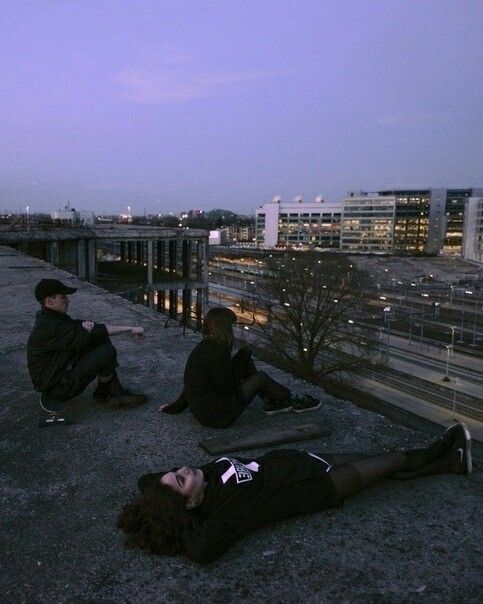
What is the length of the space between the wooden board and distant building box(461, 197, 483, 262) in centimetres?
12775

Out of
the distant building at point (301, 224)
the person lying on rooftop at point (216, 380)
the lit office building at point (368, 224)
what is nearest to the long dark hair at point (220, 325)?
the person lying on rooftop at point (216, 380)

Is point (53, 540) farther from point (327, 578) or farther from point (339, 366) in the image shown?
point (339, 366)

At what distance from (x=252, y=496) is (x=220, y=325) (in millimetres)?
1688

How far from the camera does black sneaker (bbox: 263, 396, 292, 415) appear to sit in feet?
15.9

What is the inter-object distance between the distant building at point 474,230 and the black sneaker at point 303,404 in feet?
417

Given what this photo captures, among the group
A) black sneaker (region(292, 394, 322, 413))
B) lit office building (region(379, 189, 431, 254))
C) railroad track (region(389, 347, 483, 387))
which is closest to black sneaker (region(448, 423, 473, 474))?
black sneaker (region(292, 394, 322, 413))

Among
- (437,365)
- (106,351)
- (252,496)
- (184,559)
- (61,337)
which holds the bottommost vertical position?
(437,365)

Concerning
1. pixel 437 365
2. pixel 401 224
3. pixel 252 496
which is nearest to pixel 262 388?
pixel 252 496

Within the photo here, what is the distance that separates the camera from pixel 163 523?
9.38ft

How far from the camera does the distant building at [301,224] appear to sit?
16612 cm

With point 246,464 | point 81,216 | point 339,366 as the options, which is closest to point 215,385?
point 246,464

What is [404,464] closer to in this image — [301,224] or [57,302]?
[57,302]

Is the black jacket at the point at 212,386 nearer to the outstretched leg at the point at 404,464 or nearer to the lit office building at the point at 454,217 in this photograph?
the outstretched leg at the point at 404,464

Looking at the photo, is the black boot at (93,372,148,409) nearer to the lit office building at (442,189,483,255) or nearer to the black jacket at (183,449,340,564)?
the black jacket at (183,449,340,564)
